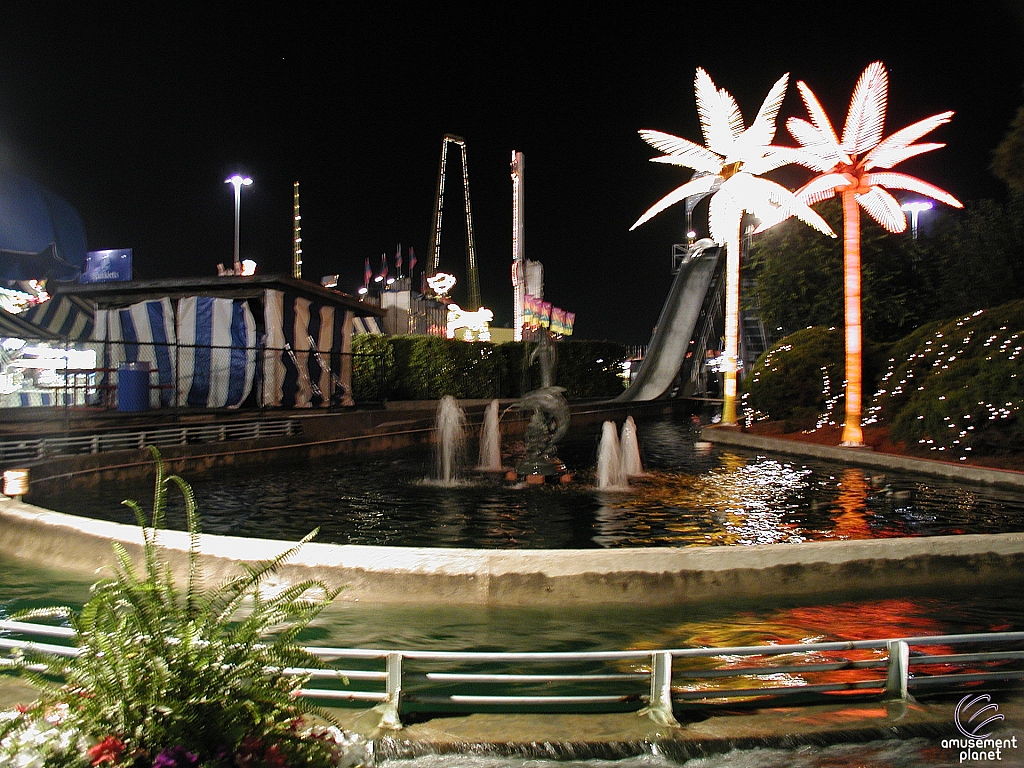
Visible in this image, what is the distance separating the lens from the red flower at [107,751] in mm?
2697

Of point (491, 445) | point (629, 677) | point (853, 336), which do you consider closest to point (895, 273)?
point (853, 336)

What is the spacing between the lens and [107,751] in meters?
2.72

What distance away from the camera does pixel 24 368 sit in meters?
24.1

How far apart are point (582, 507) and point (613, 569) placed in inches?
213

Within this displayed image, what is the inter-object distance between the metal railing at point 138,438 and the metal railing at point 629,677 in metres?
9.73

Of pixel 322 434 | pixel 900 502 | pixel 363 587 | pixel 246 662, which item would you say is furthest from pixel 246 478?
pixel 246 662

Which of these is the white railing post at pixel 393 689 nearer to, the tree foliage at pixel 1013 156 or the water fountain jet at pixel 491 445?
the water fountain jet at pixel 491 445

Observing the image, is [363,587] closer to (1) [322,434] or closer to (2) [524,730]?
(2) [524,730]

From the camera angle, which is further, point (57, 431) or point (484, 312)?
point (484, 312)

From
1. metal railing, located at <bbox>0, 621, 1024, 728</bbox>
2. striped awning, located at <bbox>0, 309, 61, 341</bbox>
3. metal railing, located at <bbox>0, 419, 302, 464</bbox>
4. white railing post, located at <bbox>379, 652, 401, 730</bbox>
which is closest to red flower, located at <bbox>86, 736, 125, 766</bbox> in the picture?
metal railing, located at <bbox>0, 621, 1024, 728</bbox>

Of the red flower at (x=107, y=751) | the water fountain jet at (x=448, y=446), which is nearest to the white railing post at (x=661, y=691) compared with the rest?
the red flower at (x=107, y=751)

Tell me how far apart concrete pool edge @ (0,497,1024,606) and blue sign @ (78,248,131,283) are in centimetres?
2223

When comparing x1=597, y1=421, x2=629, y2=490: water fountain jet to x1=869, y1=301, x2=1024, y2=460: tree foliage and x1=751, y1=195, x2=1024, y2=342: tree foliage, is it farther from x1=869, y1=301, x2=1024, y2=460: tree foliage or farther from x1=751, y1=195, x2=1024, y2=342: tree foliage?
x1=751, y1=195, x2=1024, y2=342: tree foliage

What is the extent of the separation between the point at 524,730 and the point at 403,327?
42.2m
